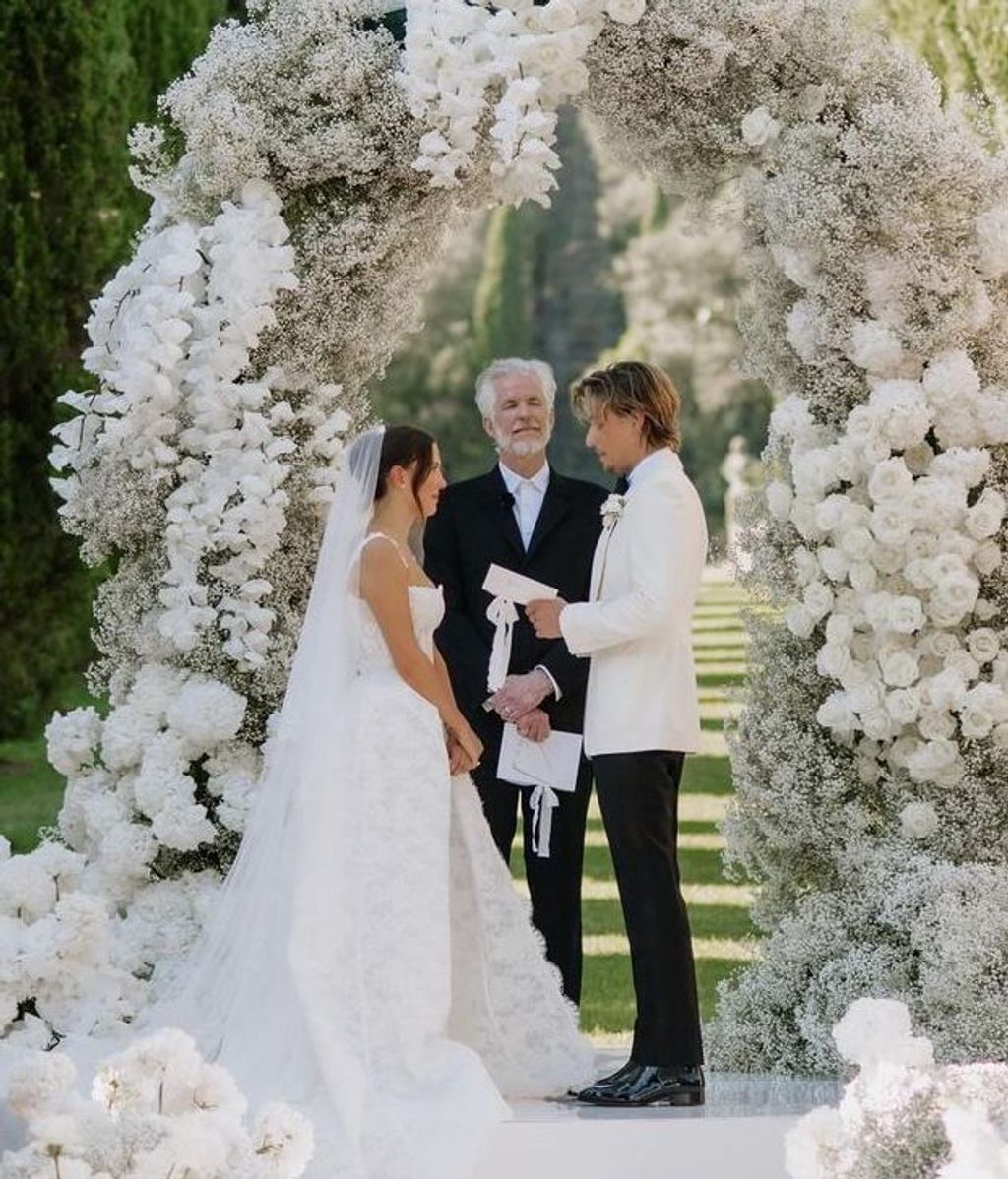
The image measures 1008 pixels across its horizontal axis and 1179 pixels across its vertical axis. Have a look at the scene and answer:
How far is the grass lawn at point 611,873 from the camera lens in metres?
8.80

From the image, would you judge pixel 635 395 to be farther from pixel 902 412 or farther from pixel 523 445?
pixel 523 445

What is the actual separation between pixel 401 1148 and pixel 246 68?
2.93 metres

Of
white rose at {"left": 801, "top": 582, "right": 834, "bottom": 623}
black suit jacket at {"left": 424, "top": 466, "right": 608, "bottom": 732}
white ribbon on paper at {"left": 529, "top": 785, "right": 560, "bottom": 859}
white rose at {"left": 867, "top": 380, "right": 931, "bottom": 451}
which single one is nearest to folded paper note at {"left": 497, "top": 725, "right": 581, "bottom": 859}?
white ribbon on paper at {"left": 529, "top": 785, "right": 560, "bottom": 859}

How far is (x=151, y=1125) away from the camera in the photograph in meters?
3.56

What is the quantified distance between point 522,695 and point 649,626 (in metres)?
0.79

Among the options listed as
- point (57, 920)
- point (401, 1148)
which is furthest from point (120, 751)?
point (401, 1148)

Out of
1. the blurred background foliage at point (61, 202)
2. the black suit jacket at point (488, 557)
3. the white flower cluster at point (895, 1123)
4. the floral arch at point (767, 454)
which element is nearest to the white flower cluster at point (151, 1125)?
the white flower cluster at point (895, 1123)

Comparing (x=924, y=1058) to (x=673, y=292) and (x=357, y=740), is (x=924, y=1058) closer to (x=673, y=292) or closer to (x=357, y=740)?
(x=357, y=740)

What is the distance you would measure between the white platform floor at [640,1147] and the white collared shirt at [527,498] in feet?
5.74

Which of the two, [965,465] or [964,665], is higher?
[965,465]

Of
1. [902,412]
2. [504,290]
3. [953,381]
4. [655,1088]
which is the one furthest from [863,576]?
[504,290]

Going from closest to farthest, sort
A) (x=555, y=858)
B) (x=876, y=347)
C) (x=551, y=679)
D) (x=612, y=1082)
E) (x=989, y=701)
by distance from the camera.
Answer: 1. (x=612, y=1082)
2. (x=989, y=701)
3. (x=876, y=347)
4. (x=551, y=679)
5. (x=555, y=858)

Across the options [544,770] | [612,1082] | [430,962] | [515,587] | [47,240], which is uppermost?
[47,240]

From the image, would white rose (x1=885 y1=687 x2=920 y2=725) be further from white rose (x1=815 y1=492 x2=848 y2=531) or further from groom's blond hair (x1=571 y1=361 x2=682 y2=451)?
groom's blond hair (x1=571 y1=361 x2=682 y2=451)
